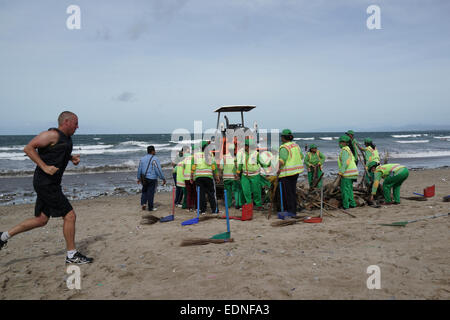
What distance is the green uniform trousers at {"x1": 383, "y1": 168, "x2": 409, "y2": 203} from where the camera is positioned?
7840mm

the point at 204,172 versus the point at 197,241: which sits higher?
the point at 204,172

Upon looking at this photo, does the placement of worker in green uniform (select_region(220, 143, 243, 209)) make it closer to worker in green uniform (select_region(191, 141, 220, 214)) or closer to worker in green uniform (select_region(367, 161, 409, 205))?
worker in green uniform (select_region(191, 141, 220, 214))

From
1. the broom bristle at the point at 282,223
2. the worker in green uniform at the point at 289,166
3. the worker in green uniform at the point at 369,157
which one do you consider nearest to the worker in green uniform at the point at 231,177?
the worker in green uniform at the point at 289,166

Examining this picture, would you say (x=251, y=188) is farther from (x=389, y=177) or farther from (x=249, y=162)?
(x=389, y=177)

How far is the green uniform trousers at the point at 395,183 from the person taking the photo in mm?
7840

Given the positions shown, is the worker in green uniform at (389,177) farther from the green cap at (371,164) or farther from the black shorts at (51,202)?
the black shorts at (51,202)

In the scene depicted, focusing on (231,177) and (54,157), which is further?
(231,177)

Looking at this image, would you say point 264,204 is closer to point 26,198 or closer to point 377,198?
point 377,198

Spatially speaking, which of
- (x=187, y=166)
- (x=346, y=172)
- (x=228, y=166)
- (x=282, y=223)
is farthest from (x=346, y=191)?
(x=187, y=166)

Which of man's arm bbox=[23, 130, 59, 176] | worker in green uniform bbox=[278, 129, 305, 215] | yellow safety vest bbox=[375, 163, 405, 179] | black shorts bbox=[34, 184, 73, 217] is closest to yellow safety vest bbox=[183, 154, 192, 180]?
worker in green uniform bbox=[278, 129, 305, 215]

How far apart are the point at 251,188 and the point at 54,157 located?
16.7ft

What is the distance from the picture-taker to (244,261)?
13.8 feet

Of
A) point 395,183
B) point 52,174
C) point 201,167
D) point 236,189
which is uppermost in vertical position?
point 52,174
